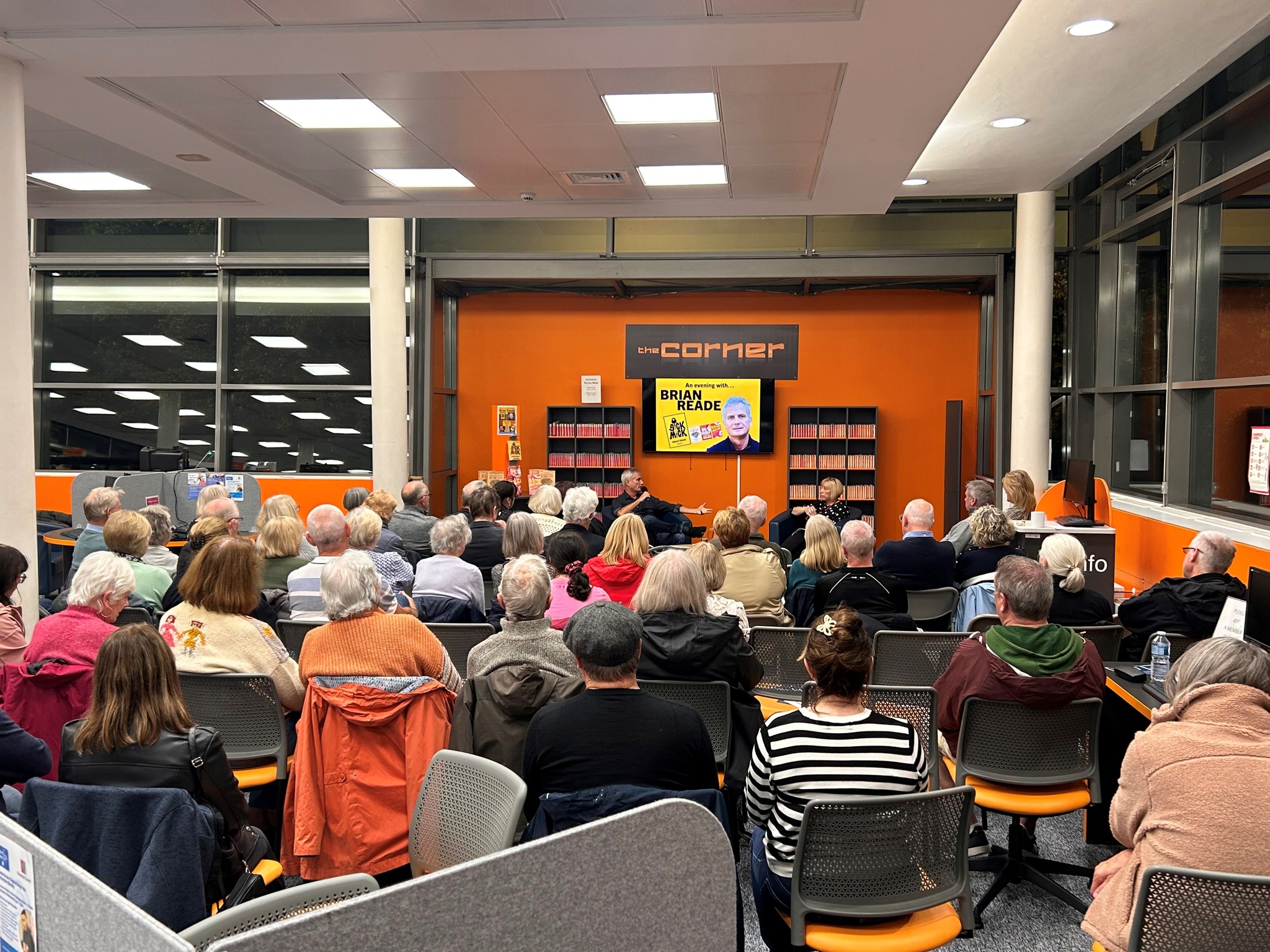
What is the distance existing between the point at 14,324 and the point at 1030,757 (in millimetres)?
4812

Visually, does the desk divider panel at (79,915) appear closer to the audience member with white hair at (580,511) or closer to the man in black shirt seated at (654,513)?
the audience member with white hair at (580,511)

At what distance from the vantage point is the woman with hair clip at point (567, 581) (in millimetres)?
4371

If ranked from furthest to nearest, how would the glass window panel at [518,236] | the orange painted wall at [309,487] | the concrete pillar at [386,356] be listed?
the orange painted wall at [309,487] → the glass window panel at [518,236] → the concrete pillar at [386,356]

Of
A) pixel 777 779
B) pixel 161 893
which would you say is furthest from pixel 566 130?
pixel 161 893

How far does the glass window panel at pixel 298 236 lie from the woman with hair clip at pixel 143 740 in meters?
9.85

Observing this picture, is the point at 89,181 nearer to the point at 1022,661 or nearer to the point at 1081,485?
the point at 1022,661

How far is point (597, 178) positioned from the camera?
6629 millimetres

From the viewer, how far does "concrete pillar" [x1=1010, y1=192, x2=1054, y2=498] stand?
937 cm

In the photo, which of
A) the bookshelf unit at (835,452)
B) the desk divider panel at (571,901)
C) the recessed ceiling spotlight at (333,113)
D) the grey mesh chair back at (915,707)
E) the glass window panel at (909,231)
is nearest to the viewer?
the desk divider panel at (571,901)

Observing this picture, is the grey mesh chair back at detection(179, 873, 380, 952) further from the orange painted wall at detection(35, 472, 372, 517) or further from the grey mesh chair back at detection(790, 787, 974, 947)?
the orange painted wall at detection(35, 472, 372, 517)

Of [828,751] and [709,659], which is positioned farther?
[709,659]

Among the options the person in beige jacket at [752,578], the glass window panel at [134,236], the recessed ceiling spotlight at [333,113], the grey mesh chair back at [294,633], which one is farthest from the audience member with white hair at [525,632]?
the glass window panel at [134,236]

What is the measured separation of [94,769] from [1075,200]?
10.2 meters

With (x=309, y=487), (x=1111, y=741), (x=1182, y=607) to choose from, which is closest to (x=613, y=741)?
(x=1111, y=741)
